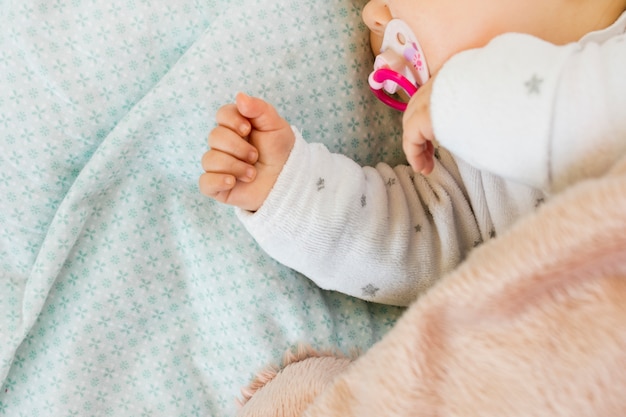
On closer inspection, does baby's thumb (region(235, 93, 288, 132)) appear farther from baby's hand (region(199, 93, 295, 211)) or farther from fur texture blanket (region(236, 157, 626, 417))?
fur texture blanket (region(236, 157, 626, 417))

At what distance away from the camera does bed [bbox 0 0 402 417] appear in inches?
31.6

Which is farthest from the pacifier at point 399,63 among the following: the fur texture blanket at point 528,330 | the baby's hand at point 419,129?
the fur texture blanket at point 528,330

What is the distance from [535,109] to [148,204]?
537 millimetres

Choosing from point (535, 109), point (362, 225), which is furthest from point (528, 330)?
point (362, 225)

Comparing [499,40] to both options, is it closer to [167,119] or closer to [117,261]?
[167,119]

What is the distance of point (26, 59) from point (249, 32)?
0.31 metres

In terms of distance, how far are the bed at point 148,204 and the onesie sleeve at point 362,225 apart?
81 millimetres

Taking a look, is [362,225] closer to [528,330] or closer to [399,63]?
[399,63]

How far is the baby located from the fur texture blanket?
0.26 feet

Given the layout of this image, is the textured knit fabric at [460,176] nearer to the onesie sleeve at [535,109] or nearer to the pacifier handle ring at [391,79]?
the onesie sleeve at [535,109]

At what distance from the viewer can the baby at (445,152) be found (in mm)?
532

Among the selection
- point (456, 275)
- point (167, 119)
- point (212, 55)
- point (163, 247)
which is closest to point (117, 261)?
point (163, 247)

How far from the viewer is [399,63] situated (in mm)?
744

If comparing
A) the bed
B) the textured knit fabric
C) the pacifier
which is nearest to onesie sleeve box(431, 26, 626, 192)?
the textured knit fabric
